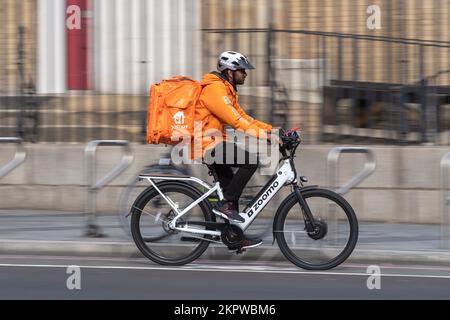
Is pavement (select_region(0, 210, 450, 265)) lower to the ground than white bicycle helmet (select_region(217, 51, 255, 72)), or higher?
lower

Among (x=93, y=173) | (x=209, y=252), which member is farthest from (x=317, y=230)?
(x=93, y=173)

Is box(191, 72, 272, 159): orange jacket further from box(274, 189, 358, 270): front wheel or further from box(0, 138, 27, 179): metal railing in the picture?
box(0, 138, 27, 179): metal railing

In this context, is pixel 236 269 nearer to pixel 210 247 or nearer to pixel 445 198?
pixel 210 247

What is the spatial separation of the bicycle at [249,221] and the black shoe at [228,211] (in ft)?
0.16

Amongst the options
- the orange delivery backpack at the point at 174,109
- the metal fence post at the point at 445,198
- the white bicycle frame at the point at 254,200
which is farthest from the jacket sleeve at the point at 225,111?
the metal fence post at the point at 445,198

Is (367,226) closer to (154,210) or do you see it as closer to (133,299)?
(154,210)

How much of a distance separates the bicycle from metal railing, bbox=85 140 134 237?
42.2 inches

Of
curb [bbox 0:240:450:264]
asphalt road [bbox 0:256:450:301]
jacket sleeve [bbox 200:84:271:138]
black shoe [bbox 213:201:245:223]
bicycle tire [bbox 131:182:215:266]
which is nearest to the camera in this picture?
asphalt road [bbox 0:256:450:301]

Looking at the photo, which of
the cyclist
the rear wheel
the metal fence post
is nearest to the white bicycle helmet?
the cyclist

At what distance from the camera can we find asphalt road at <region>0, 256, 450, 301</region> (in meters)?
8.18

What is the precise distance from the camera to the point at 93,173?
1063cm

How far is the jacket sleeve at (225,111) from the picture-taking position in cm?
Result: 906

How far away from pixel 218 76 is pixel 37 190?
469 centimetres

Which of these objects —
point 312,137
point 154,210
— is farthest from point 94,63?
point 154,210
